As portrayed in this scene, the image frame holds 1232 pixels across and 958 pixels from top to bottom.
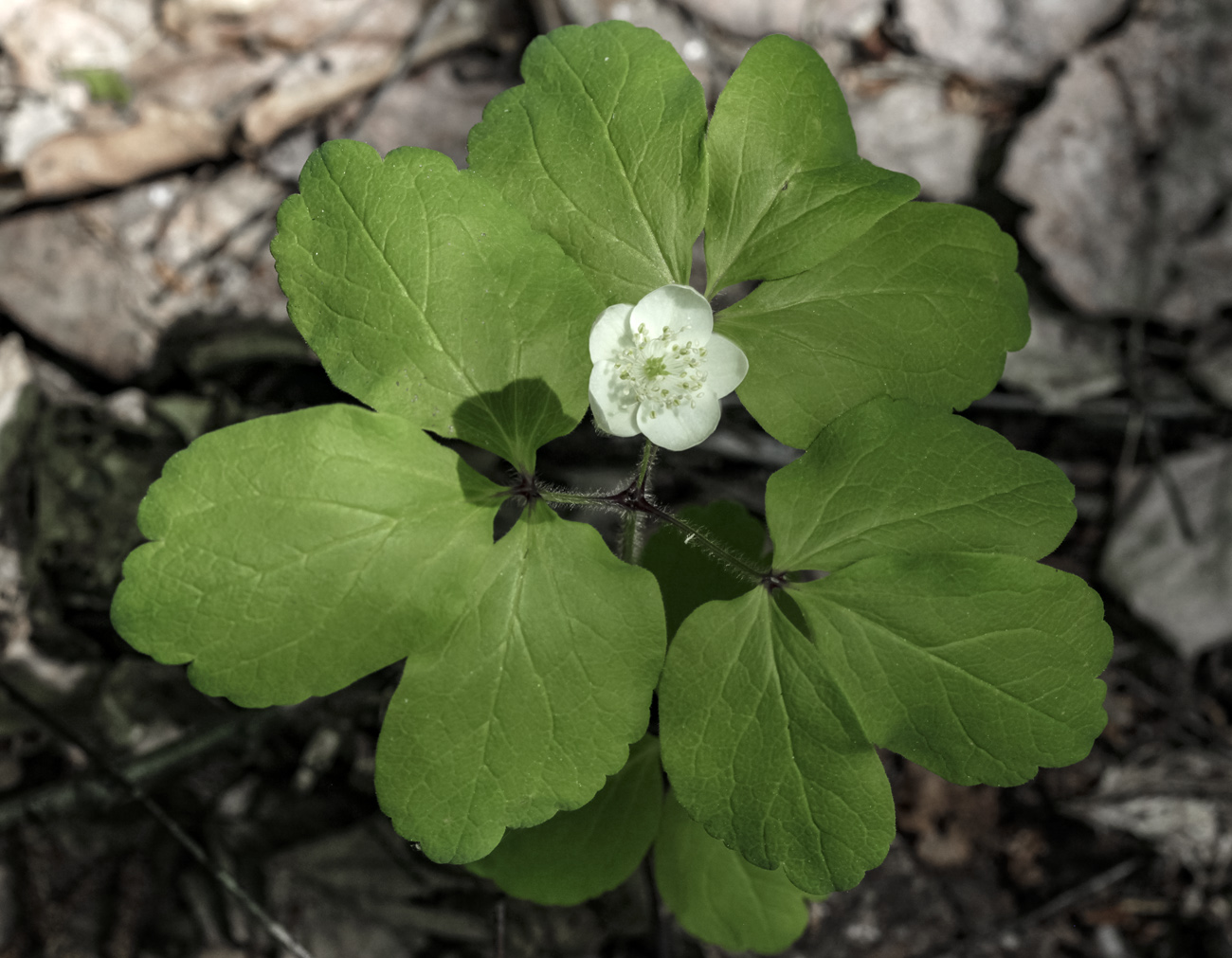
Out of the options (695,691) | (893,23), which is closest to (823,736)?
(695,691)

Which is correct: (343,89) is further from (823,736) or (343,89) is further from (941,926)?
(941,926)

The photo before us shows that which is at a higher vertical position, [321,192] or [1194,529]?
[321,192]

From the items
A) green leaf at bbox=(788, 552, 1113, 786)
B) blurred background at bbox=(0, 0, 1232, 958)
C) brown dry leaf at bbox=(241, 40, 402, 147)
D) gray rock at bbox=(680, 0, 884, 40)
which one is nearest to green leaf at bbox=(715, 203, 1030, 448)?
green leaf at bbox=(788, 552, 1113, 786)

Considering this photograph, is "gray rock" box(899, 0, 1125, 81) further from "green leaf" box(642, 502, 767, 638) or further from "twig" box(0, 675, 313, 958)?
"twig" box(0, 675, 313, 958)

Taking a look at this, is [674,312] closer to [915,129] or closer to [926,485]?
[926,485]

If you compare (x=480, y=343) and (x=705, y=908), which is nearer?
(x=480, y=343)

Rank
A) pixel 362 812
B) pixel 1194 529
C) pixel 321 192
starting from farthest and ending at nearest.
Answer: pixel 1194 529
pixel 362 812
pixel 321 192
